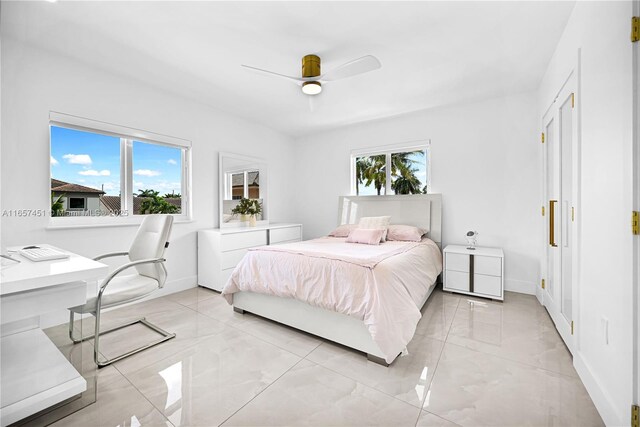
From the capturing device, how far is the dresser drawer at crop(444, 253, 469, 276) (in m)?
3.39

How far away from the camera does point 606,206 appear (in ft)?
4.77

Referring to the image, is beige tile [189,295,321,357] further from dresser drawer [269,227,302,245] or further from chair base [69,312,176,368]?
dresser drawer [269,227,302,245]

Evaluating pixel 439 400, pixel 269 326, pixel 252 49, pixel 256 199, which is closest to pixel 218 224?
pixel 256 199

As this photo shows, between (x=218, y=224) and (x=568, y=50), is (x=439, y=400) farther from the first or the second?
(x=218, y=224)

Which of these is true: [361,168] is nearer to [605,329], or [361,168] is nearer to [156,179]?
[156,179]

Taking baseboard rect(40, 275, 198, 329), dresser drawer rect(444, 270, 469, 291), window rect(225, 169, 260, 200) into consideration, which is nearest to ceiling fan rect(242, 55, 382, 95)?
window rect(225, 169, 260, 200)

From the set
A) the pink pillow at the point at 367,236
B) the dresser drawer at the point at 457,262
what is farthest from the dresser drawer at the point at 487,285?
the pink pillow at the point at 367,236

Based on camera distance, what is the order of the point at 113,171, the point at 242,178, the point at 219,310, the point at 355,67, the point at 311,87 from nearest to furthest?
the point at 355,67, the point at 311,87, the point at 219,310, the point at 113,171, the point at 242,178

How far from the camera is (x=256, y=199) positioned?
477 cm

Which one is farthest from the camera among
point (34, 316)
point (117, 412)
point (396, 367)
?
point (396, 367)

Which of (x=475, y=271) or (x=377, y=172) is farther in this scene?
(x=377, y=172)

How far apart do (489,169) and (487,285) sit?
1.54 meters

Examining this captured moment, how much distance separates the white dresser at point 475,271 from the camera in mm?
3191

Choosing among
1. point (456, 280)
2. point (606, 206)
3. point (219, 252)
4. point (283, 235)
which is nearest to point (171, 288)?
point (219, 252)
